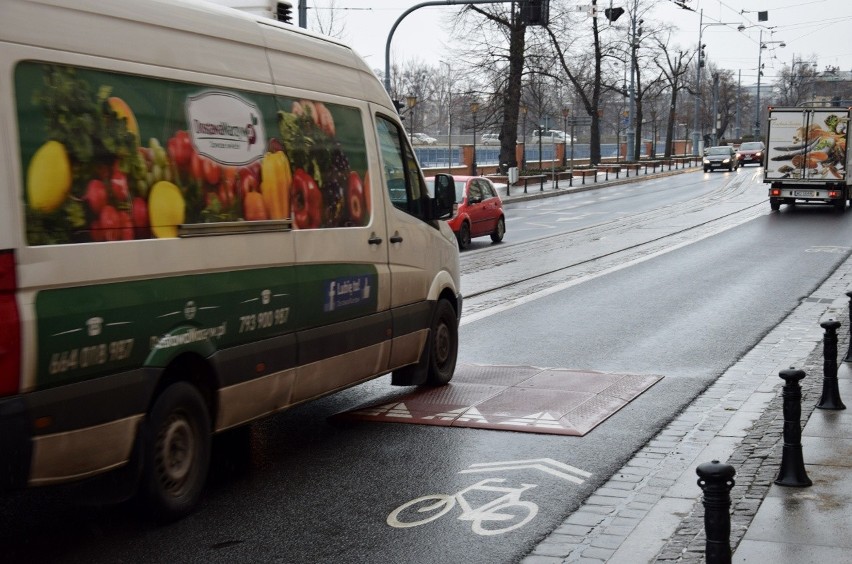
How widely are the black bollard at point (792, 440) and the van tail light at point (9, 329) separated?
13.4ft

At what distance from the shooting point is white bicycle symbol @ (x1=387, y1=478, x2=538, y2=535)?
6.34 meters

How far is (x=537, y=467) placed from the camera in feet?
24.6

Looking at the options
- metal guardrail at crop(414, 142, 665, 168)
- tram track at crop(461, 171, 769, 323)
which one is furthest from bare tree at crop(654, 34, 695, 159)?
tram track at crop(461, 171, 769, 323)

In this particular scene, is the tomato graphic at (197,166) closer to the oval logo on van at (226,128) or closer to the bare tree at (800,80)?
the oval logo on van at (226,128)

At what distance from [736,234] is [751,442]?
806 inches

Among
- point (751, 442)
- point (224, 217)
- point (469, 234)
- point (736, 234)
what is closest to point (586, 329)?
point (751, 442)

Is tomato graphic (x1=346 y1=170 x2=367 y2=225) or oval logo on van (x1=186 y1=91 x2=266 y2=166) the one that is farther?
tomato graphic (x1=346 y1=170 x2=367 y2=225)

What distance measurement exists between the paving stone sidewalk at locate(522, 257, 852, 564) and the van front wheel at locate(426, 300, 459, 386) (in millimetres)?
2056

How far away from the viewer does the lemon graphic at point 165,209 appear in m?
6.12

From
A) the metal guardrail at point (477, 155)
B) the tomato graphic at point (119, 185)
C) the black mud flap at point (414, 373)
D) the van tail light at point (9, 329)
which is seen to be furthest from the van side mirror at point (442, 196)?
the metal guardrail at point (477, 155)

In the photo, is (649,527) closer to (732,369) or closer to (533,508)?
(533,508)

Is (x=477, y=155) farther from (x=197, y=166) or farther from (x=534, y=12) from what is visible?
(x=197, y=166)

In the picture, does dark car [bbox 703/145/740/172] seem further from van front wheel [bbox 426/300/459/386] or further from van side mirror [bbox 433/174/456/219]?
van side mirror [bbox 433/174/456/219]

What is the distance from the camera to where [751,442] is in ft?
26.1
